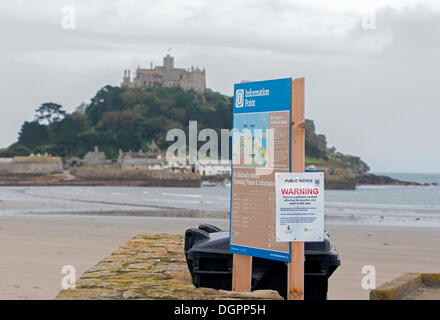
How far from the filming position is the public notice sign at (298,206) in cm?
411

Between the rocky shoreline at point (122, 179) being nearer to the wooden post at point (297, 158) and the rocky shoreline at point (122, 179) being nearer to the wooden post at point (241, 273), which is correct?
the wooden post at point (241, 273)

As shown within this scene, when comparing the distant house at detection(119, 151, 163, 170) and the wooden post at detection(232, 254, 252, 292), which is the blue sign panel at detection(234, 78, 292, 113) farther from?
the distant house at detection(119, 151, 163, 170)

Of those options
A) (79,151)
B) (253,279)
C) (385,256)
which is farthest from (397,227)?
(79,151)

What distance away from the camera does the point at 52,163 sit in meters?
93.8

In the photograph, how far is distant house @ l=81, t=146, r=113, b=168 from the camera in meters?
101

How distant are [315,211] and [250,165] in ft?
2.12

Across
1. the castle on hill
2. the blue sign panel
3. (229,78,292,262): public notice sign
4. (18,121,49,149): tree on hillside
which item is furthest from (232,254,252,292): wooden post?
the castle on hill

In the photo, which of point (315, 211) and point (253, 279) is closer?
point (315, 211)

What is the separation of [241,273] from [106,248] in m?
7.34

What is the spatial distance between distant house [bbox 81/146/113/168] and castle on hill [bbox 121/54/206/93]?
35.4 m
